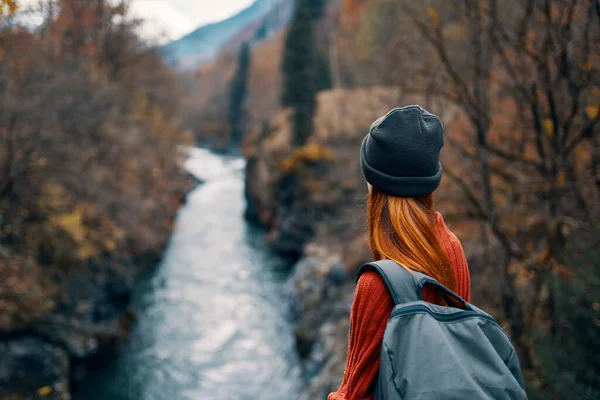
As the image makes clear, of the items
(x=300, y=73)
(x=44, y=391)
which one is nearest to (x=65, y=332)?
(x=44, y=391)

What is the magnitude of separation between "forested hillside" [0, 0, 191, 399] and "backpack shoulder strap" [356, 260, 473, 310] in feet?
16.8

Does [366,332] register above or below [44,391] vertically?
above

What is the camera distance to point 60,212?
10.6 meters

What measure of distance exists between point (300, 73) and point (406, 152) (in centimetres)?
2427

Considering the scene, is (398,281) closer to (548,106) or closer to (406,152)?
Answer: (406,152)

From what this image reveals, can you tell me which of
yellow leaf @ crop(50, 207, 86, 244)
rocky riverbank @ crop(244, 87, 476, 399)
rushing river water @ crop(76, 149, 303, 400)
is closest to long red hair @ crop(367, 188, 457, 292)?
rocky riverbank @ crop(244, 87, 476, 399)

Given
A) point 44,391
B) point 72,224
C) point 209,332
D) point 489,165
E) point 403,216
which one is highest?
point 403,216

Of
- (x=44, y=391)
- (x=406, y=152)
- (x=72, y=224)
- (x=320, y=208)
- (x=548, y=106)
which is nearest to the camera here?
(x=406, y=152)

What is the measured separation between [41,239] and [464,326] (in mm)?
10881

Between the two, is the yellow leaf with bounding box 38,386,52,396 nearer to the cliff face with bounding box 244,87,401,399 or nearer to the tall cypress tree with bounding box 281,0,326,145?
the cliff face with bounding box 244,87,401,399

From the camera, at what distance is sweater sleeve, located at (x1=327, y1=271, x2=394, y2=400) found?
52.9 inches

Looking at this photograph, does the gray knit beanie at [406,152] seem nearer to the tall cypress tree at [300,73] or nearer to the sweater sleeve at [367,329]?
the sweater sleeve at [367,329]

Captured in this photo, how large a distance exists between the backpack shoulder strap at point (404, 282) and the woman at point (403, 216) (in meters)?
0.04

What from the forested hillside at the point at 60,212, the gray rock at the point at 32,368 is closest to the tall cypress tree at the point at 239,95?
the forested hillside at the point at 60,212
